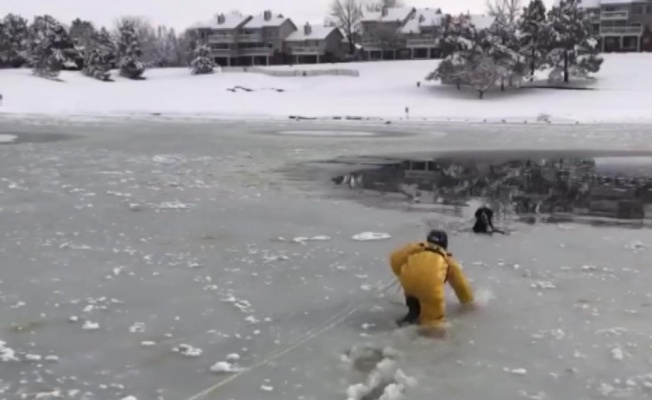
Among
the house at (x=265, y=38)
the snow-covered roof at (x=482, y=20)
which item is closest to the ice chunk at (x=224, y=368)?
the snow-covered roof at (x=482, y=20)

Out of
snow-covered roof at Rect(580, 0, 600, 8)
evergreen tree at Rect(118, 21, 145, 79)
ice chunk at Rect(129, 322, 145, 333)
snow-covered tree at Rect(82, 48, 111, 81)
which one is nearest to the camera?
ice chunk at Rect(129, 322, 145, 333)

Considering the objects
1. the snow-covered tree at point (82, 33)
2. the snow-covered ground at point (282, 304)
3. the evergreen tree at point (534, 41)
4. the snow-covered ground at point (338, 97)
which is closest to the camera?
the snow-covered ground at point (282, 304)

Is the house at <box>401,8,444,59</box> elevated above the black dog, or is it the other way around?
the house at <box>401,8,444,59</box>

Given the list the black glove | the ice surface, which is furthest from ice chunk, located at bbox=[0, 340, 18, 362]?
the ice surface

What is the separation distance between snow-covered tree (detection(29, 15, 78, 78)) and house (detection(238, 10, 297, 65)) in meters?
30.2

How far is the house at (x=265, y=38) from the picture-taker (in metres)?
104

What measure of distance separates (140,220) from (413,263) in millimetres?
6043

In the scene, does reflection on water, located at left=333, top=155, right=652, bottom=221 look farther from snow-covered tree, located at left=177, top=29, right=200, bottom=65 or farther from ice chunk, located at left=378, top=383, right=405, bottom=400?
snow-covered tree, located at left=177, top=29, right=200, bottom=65

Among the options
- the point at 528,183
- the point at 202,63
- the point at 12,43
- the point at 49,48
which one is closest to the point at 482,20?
the point at 202,63

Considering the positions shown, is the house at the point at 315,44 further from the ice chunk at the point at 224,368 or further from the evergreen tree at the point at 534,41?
the ice chunk at the point at 224,368

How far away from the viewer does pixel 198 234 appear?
1049 centimetres

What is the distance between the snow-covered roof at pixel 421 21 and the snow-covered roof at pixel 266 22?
1720 cm

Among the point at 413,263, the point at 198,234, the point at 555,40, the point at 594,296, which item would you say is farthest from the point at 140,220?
the point at 555,40

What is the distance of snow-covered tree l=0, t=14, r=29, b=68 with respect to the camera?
3255 inches
